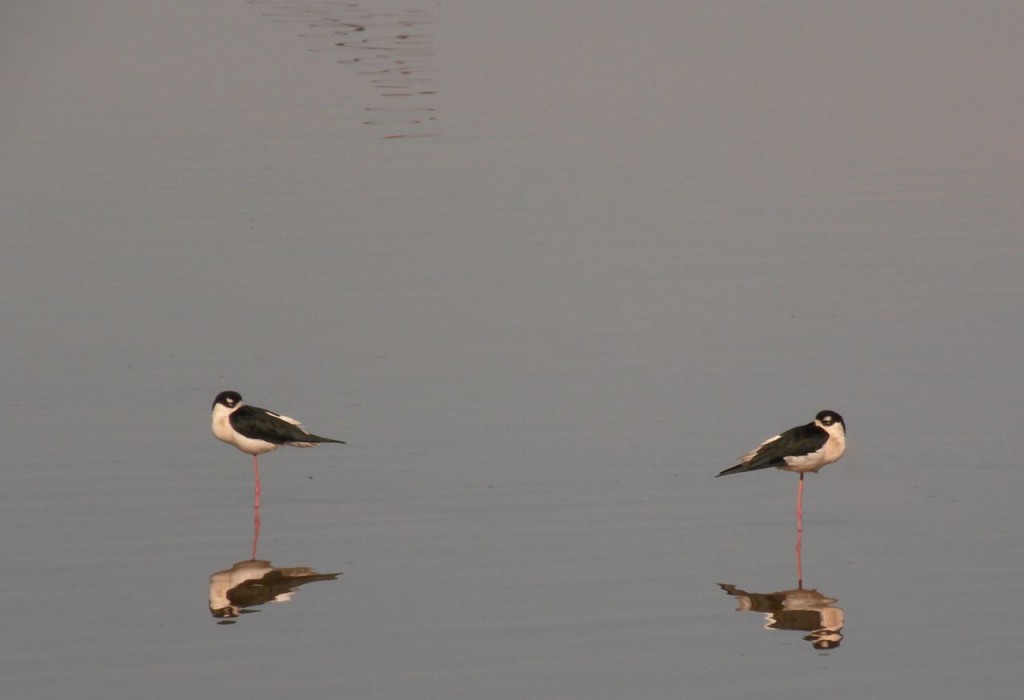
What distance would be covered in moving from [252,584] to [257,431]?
287 centimetres

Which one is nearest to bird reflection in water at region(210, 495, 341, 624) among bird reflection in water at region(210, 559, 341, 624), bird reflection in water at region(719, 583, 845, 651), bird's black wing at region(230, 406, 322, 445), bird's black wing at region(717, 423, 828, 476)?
bird reflection in water at region(210, 559, 341, 624)

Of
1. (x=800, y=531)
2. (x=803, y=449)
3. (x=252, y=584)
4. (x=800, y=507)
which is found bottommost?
(x=252, y=584)

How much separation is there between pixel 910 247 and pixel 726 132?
8.46 m

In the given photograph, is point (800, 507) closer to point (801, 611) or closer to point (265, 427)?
point (801, 611)

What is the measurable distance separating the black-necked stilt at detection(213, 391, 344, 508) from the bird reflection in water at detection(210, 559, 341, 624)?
2.34 m

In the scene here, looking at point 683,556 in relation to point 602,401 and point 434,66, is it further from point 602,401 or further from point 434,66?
point 434,66

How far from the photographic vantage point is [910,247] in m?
23.8

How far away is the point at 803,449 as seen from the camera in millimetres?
15141

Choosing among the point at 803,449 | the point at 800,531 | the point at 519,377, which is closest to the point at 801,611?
the point at 800,531

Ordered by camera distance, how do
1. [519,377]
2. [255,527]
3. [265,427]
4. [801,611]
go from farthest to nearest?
[519,377] → [265,427] → [255,527] → [801,611]

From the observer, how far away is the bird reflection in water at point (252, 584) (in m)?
13.2

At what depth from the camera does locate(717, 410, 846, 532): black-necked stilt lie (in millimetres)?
15133

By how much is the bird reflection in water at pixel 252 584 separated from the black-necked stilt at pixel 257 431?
2.34m

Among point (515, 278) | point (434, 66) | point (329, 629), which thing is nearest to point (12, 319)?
point (515, 278)
